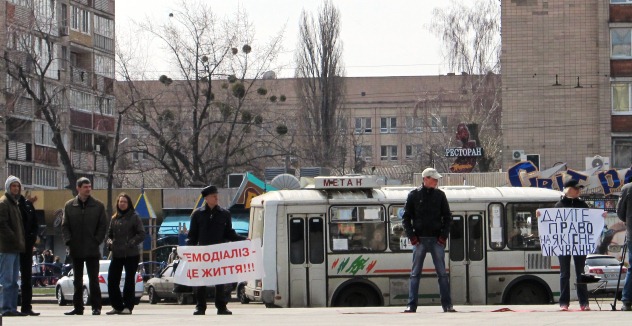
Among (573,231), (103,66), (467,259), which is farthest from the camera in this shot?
(103,66)

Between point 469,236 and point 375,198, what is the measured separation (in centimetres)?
203

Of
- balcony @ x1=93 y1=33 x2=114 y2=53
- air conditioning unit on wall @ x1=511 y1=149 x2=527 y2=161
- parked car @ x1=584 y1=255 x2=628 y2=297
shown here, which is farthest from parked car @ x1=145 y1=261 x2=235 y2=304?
balcony @ x1=93 y1=33 x2=114 y2=53

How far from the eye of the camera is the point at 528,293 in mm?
28953

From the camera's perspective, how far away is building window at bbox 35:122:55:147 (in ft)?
267

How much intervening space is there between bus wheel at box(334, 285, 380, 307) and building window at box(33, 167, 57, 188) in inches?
2111

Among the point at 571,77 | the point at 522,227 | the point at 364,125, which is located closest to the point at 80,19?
the point at 571,77

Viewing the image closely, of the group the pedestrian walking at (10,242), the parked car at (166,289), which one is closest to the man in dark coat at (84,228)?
the pedestrian walking at (10,242)

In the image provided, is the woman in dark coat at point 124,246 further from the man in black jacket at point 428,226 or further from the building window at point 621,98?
the building window at point 621,98

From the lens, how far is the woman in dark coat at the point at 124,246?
19469 mm

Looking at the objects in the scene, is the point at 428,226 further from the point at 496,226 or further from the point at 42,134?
the point at 42,134

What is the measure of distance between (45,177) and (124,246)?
63.7 metres

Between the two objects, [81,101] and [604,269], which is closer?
[604,269]

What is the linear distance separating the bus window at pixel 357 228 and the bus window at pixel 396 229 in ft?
0.50

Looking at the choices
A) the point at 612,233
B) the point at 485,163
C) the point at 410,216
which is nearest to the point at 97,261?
the point at 410,216
